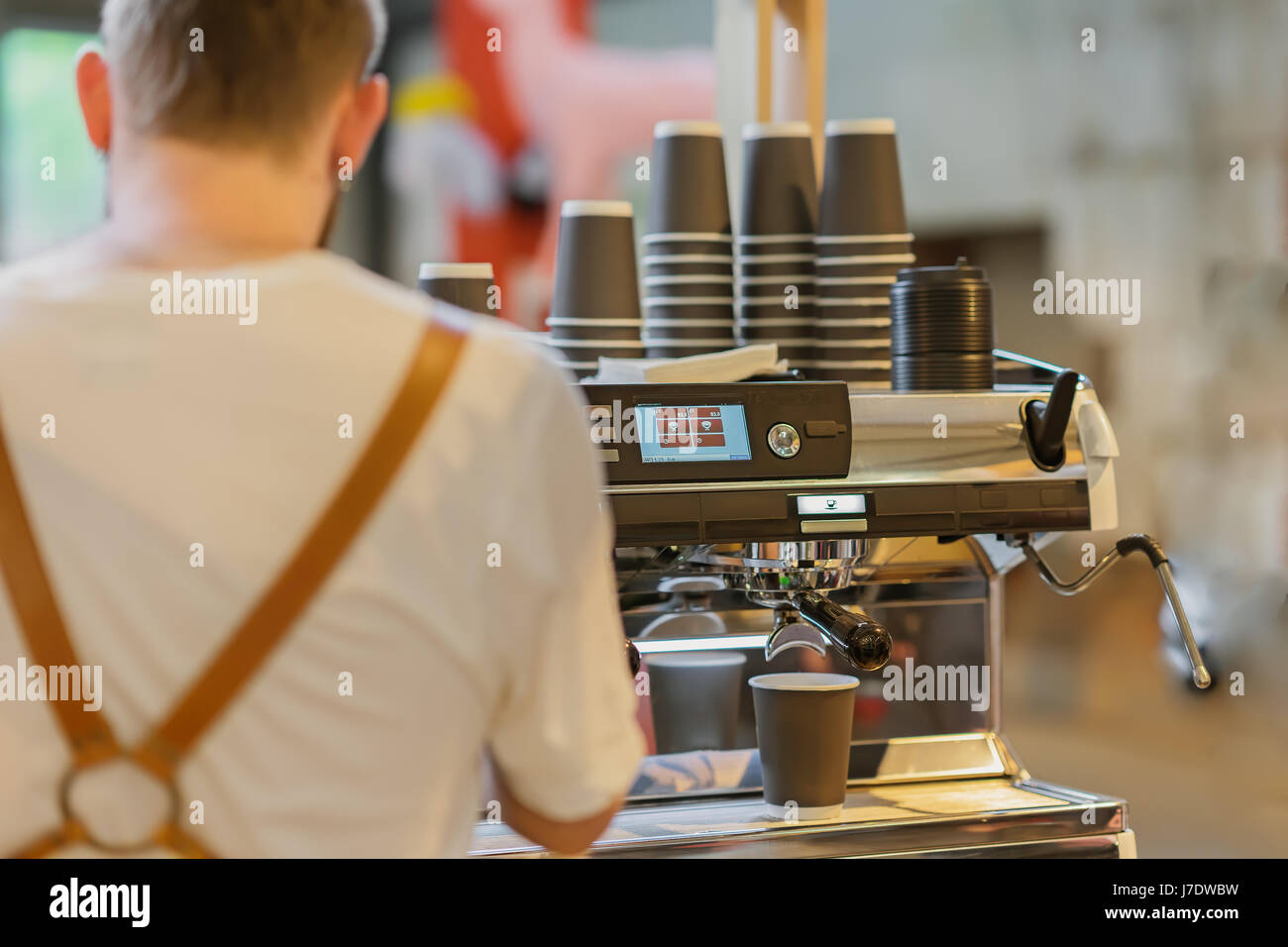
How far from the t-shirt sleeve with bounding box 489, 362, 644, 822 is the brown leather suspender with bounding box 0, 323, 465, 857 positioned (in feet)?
0.29

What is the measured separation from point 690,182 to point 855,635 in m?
0.58

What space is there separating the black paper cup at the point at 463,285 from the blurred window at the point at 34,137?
0.93 m

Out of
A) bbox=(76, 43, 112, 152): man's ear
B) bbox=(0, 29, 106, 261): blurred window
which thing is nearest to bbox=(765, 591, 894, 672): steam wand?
bbox=(76, 43, 112, 152): man's ear

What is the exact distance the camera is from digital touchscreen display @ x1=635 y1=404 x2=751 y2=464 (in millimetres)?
1248

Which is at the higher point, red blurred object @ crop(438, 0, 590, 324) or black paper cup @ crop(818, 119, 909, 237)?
red blurred object @ crop(438, 0, 590, 324)

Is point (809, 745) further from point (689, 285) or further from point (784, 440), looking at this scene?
point (689, 285)

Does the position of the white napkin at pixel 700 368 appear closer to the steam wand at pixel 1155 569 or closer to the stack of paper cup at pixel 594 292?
the stack of paper cup at pixel 594 292

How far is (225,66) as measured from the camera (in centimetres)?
67

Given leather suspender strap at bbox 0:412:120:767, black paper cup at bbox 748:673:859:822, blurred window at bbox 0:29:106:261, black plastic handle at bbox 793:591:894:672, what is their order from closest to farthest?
leather suspender strap at bbox 0:412:120:767 < black plastic handle at bbox 793:591:894:672 < black paper cup at bbox 748:673:859:822 < blurred window at bbox 0:29:106:261

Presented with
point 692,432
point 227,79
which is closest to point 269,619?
point 227,79

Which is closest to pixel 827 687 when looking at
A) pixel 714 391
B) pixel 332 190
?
pixel 714 391

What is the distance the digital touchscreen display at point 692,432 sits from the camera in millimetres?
1248

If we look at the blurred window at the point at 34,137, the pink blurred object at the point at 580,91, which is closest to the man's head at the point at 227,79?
the blurred window at the point at 34,137

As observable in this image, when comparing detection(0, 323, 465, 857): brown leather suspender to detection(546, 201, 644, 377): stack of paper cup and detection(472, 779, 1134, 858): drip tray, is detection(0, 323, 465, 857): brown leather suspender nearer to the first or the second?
detection(472, 779, 1134, 858): drip tray
